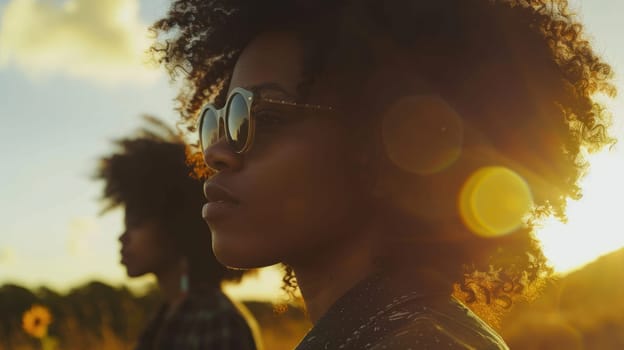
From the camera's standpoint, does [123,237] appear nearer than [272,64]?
No

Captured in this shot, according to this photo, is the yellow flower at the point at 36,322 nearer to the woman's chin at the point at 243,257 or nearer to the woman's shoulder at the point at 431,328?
the woman's chin at the point at 243,257

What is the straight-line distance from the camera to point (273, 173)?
223 centimetres

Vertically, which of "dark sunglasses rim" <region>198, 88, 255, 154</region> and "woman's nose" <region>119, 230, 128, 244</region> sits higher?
"woman's nose" <region>119, 230, 128, 244</region>

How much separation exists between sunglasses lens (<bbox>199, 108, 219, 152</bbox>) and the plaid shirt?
2.60 m

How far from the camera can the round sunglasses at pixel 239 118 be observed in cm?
231

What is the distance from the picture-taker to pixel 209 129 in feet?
8.59

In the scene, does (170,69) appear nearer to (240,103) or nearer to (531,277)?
(240,103)

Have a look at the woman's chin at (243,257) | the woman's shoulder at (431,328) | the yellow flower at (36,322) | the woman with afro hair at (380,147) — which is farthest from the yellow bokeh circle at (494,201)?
the yellow flower at (36,322)

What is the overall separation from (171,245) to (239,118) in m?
3.33

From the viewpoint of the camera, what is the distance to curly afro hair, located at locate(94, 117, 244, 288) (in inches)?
221

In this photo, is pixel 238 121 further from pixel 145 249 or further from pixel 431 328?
pixel 145 249

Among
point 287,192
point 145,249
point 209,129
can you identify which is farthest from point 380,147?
point 145,249

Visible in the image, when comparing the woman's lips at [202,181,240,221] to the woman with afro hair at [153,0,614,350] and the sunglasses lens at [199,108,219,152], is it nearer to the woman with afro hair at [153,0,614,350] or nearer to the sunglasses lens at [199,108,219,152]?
the woman with afro hair at [153,0,614,350]

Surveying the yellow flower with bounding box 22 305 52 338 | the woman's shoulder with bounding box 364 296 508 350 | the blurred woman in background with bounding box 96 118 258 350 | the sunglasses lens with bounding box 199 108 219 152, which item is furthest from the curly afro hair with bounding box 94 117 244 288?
the woman's shoulder with bounding box 364 296 508 350
